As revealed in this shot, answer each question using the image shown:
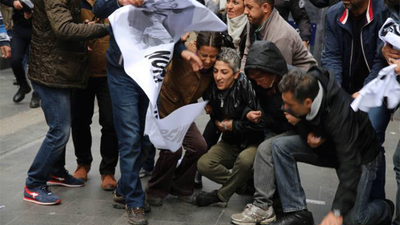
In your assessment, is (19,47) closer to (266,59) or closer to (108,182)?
(108,182)

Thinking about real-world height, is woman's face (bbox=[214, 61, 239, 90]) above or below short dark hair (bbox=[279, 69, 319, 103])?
below

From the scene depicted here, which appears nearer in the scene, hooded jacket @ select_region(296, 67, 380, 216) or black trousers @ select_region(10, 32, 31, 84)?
hooded jacket @ select_region(296, 67, 380, 216)

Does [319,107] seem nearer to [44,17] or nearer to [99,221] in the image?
[99,221]

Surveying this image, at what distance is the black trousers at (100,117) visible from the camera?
543 cm

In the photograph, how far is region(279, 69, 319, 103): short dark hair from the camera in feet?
13.1

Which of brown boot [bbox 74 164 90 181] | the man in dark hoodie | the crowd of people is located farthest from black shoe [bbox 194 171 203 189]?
brown boot [bbox 74 164 90 181]

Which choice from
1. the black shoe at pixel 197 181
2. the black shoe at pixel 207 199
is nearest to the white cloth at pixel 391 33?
the black shoe at pixel 207 199

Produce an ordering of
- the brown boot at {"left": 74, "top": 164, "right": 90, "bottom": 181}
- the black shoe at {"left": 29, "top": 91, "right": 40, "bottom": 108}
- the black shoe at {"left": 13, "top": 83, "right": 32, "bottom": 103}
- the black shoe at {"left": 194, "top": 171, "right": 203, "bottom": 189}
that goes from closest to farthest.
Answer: the black shoe at {"left": 194, "top": 171, "right": 203, "bottom": 189} → the brown boot at {"left": 74, "top": 164, "right": 90, "bottom": 181} → the black shoe at {"left": 29, "top": 91, "right": 40, "bottom": 108} → the black shoe at {"left": 13, "top": 83, "right": 32, "bottom": 103}

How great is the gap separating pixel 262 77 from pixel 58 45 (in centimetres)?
157

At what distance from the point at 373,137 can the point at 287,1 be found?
3.17 metres

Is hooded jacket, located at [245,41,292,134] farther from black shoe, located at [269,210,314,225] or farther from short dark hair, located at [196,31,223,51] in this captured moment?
black shoe, located at [269,210,314,225]

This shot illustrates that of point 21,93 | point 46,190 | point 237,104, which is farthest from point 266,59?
point 21,93

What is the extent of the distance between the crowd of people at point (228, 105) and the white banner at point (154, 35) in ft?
0.37

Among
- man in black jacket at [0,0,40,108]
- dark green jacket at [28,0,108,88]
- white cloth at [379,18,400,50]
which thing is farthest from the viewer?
man in black jacket at [0,0,40,108]
